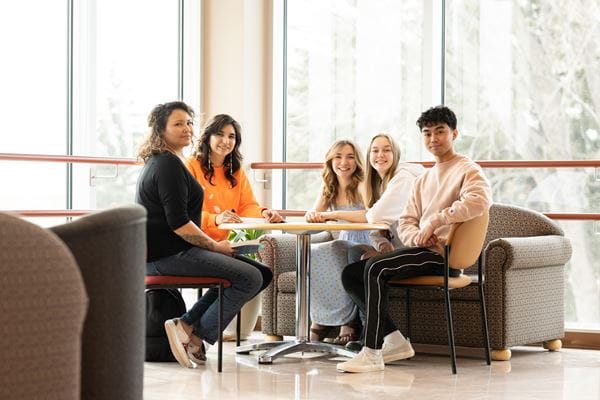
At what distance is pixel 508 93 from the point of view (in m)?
5.75

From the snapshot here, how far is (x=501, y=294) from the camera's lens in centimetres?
465

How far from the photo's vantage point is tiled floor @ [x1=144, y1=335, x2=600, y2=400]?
3.72 meters

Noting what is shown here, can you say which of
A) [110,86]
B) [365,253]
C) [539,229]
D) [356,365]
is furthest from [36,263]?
[110,86]

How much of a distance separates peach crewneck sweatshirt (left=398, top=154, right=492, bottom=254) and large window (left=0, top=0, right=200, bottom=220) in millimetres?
1876

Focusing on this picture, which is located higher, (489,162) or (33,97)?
(33,97)

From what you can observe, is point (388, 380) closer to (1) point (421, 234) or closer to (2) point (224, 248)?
(1) point (421, 234)

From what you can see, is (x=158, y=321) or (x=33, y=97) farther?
(x=33, y=97)

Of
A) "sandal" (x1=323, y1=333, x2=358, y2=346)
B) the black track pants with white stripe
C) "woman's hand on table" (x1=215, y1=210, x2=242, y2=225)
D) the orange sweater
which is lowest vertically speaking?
"sandal" (x1=323, y1=333, x2=358, y2=346)

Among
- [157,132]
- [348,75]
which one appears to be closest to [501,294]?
[157,132]

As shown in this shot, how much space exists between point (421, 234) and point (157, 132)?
51.2 inches

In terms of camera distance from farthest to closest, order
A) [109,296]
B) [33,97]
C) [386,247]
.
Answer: [33,97], [386,247], [109,296]

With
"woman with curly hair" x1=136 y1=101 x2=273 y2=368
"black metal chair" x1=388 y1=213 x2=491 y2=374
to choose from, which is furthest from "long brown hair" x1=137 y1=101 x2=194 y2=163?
"black metal chair" x1=388 y1=213 x2=491 y2=374

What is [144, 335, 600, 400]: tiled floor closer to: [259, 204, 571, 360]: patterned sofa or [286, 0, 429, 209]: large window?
[259, 204, 571, 360]: patterned sofa

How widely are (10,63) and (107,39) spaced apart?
30.2 inches
